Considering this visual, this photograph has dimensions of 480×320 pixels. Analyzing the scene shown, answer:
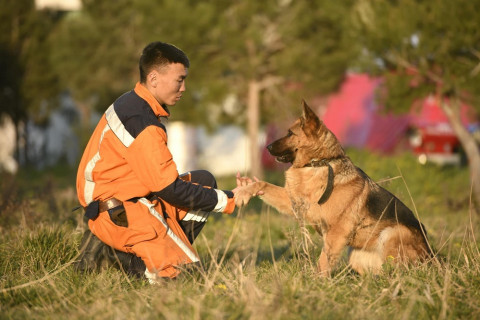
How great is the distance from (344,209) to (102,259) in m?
1.97

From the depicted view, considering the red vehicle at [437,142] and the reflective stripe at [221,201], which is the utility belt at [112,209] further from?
the red vehicle at [437,142]

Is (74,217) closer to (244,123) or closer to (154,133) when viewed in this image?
(154,133)

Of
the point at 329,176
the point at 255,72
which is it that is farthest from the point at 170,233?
the point at 255,72

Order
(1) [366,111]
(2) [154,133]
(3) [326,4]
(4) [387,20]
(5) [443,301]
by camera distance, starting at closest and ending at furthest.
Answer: (5) [443,301], (2) [154,133], (4) [387,20], (3) [326,4], (1) [366,111]

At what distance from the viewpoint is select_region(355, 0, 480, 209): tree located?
10.1 metres

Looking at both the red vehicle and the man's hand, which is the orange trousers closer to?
the man's hand

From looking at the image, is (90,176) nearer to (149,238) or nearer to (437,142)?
(149,238)

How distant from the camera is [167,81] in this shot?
3.86 m

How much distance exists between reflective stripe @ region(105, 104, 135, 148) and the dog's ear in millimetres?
1643

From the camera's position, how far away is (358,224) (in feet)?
14.8

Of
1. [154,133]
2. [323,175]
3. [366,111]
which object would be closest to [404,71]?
[366,111]

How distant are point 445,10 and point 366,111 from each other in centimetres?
721

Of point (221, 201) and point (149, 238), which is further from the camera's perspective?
point (221, 201)

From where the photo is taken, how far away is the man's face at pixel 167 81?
3.85 metres
